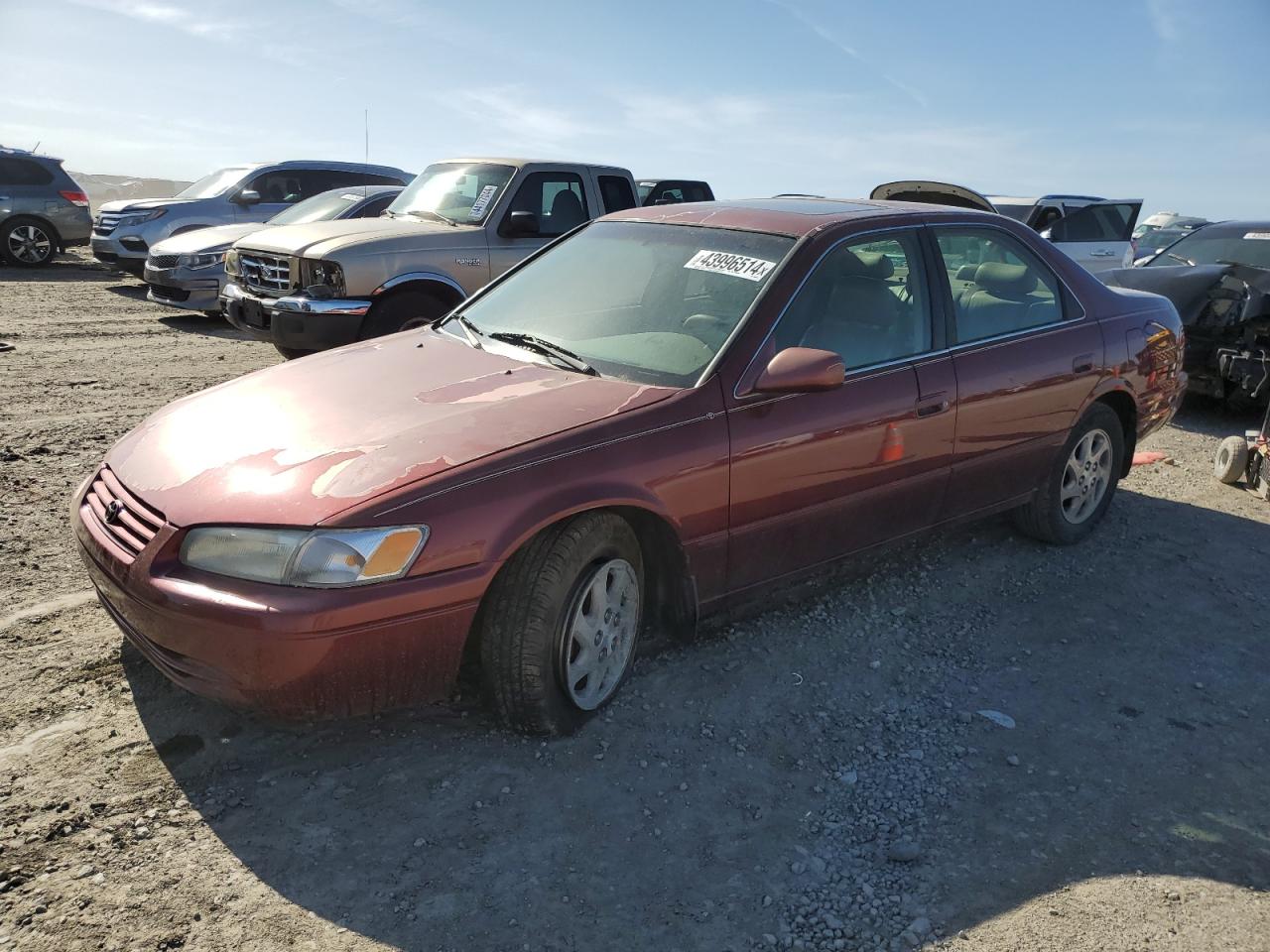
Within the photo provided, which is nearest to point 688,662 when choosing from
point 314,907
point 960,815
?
point 960,815

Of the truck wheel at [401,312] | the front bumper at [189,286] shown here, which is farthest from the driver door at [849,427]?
the front bumper at [189,286]

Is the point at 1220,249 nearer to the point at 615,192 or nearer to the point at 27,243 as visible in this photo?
the point at 615,192

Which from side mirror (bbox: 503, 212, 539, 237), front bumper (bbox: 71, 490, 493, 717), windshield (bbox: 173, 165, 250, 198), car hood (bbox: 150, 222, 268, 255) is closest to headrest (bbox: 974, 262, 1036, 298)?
front bumper (bbox: 71, 490, 493, 717)

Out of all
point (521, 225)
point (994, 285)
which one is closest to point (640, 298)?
point (994, 285)

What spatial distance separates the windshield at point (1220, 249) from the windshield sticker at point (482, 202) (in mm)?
6061

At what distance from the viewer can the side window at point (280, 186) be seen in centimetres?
1303

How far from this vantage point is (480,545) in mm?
2904

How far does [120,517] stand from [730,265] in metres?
2.30

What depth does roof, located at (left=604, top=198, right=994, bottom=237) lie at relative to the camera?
4090 mm

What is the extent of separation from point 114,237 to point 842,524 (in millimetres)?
12888

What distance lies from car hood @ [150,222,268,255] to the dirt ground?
7.23 metres

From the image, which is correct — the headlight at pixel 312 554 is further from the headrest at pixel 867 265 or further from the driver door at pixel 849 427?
the headrest at pixel 867 265

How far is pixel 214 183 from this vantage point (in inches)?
541

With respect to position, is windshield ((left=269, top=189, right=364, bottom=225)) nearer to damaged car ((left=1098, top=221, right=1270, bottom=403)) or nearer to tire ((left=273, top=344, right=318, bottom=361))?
tire ((left=273, top=344, right=318, bottom=361))
